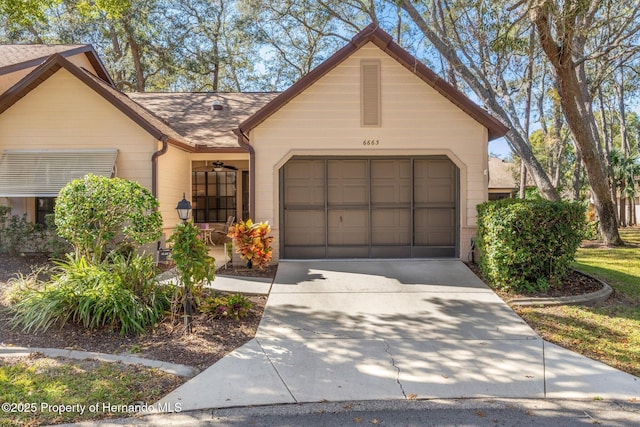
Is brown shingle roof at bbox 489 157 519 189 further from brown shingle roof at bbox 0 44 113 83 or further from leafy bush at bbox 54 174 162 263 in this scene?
leafy bush at bbox 54 174 162 263

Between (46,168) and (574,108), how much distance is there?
13.3m

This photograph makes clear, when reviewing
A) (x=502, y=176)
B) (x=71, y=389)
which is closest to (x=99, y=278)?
(x=71, y=389)

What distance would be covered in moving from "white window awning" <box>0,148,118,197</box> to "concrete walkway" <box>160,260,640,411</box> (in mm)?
5588

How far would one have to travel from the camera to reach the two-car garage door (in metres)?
10.4

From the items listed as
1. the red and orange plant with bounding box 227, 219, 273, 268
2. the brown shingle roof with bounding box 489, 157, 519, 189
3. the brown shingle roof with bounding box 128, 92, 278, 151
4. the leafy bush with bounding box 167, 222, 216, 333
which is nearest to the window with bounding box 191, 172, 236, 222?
the brown shingle roof with bounding box 128, 92, 278, 151

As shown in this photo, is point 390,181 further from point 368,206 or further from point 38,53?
point 38,53

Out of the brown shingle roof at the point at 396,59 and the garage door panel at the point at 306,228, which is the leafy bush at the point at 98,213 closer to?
the brown shingle roof at the point at 396,59

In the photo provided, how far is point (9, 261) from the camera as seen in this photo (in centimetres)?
908

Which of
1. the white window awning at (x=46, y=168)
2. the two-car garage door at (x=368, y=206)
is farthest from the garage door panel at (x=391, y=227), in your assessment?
the white window awning at (x=46, y=168)

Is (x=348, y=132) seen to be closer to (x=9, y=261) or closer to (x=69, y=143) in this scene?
(x=69, y=143)

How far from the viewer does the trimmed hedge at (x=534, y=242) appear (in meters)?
7.22

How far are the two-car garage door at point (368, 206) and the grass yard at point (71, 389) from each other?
6.05 meters

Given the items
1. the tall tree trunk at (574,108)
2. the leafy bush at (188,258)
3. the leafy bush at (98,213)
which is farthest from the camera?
the tall tree trunk at (574,108)

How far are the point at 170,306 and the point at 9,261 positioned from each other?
531cm
